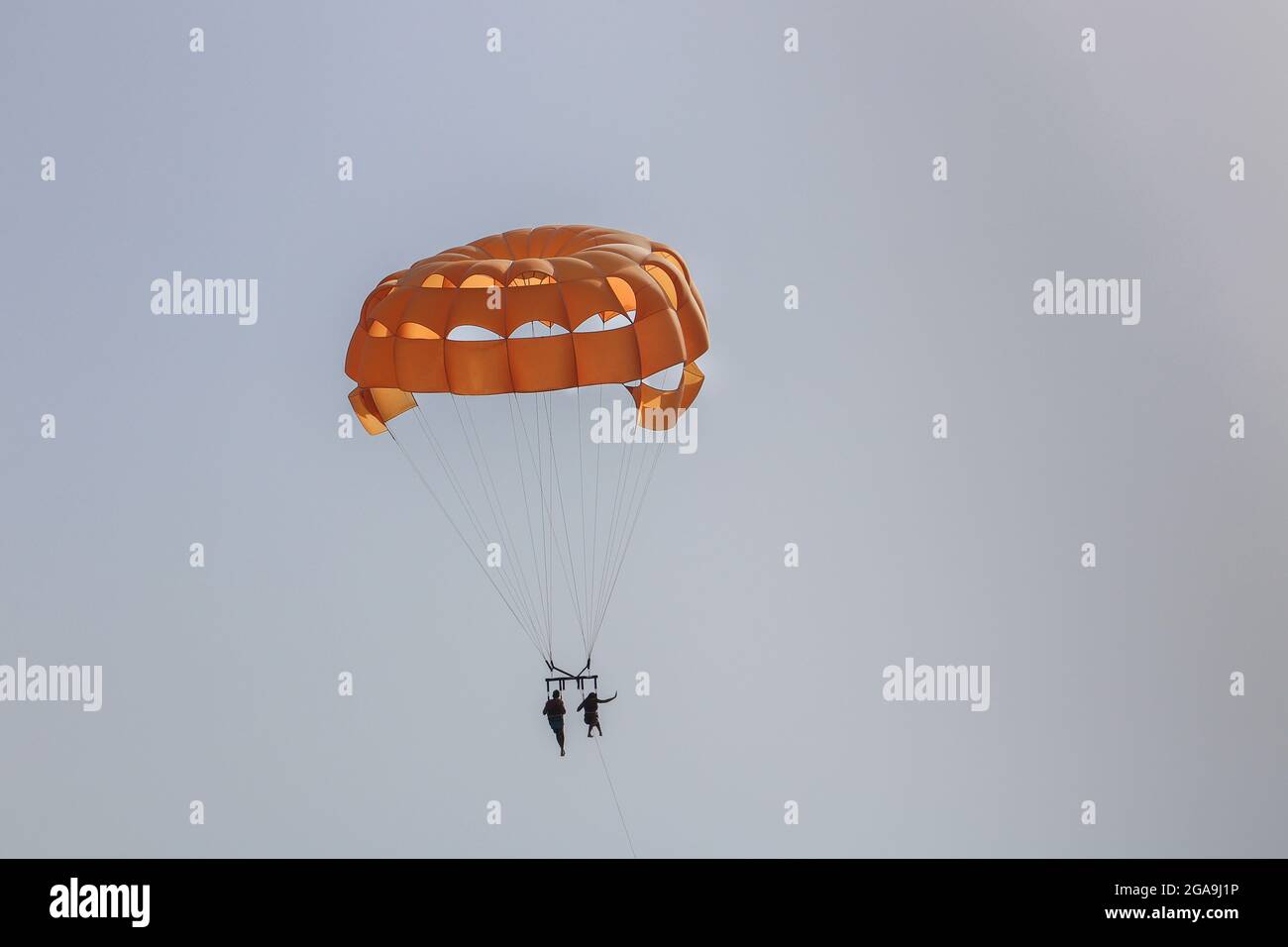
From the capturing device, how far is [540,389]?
6660 mm

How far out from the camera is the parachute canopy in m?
6.41

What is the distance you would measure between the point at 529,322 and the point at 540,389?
1.46 ft

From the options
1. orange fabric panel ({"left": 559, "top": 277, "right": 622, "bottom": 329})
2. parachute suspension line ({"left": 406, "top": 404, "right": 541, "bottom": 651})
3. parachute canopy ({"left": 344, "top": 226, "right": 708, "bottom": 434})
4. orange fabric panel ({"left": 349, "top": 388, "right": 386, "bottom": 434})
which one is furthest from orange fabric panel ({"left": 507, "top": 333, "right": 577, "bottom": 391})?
parachute suspension line ({"left": 406, "top": 404, "right": 541, "bottom": 651})

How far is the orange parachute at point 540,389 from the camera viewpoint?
6.54 meters

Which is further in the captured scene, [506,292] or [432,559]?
[432,559]

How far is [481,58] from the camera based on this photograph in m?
8.62

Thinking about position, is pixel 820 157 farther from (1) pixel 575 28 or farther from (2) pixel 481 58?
(2) pixel 481 58

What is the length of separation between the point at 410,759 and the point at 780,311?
459cm

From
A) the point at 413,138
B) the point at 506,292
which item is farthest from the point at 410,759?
the point at 413,138

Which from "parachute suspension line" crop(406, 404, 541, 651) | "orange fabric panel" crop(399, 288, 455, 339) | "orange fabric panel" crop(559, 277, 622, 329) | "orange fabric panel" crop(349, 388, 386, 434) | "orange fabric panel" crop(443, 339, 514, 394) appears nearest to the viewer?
"orange fabric panel" crop(559, 277, 622, 329)

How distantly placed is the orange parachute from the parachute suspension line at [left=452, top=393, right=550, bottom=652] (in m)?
0.01
